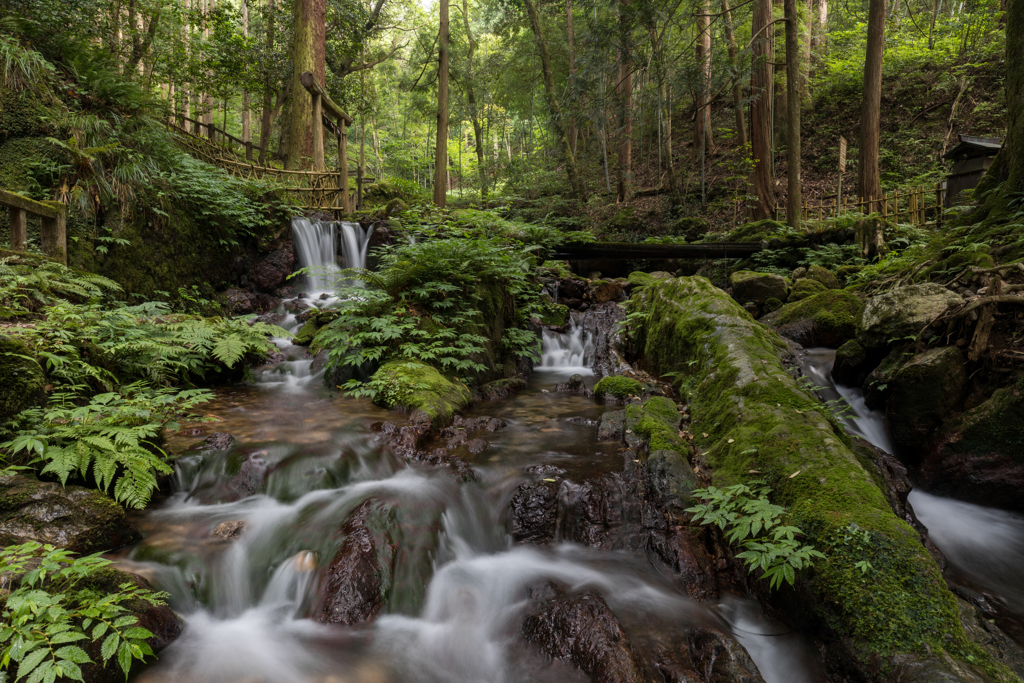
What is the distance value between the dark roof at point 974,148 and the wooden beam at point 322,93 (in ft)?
58.7

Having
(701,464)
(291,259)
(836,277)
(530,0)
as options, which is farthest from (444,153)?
(701,464)

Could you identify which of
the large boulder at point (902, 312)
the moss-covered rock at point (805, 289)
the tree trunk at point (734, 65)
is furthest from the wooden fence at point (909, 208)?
the large boulder at point (902, 312)

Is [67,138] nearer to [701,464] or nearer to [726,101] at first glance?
[701,464]

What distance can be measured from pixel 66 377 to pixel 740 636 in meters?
5.52

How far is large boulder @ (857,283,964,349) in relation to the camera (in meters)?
5.44

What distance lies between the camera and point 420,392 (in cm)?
598

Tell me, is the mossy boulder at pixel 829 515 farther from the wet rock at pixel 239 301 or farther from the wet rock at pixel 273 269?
the wet rock at pixel 273 269

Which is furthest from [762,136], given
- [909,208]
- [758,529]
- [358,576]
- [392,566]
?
[358,576]

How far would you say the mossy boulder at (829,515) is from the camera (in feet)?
7.73

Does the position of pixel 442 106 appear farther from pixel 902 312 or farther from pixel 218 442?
pixel 902 312

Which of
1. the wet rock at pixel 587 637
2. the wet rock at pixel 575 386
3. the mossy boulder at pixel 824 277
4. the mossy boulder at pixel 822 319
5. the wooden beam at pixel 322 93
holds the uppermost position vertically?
the wooden beam at pixel 322 93

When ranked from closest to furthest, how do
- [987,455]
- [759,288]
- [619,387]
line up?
[987,455]
[619,387]
[759,288]

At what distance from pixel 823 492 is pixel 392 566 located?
2.98m

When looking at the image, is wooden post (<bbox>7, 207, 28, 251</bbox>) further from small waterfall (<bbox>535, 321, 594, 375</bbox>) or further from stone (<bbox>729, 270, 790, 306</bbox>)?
stone (<bbox>729, 270, 790, 306</bbox>)
